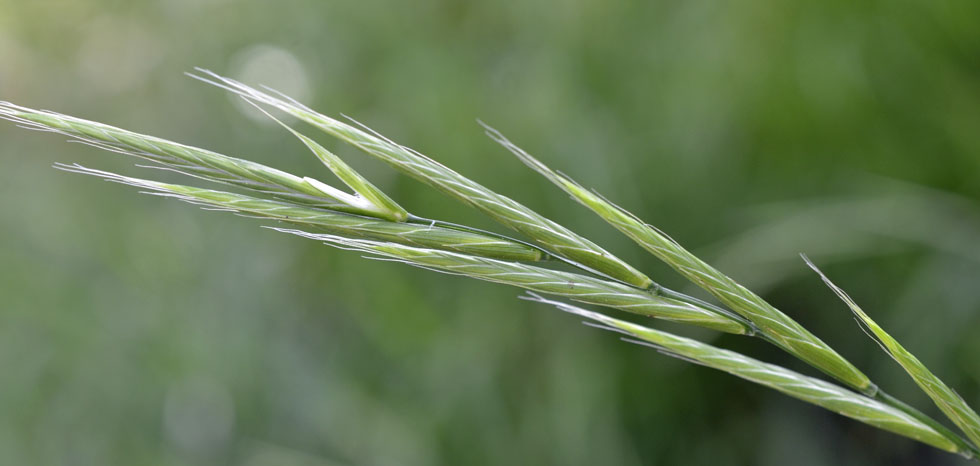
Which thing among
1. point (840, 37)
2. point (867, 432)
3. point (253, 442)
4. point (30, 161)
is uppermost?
point (840, 37)

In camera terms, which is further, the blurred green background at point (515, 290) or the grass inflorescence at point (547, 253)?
the blurred green background at point (515, 290)

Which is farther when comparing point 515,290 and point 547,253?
point 515,290

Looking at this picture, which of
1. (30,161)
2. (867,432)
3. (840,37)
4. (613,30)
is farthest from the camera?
(30,161)

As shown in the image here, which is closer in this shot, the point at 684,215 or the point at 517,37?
the point at 684,215

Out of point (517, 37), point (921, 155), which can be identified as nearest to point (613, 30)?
point (517, 37)

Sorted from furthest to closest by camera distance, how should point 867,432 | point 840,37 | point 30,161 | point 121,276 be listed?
1. point 30,161
2. point 121,276
3. point 840,37
4. point 867,432

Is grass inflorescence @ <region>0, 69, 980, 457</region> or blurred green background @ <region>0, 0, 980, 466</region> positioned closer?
grass inflorescence @ <region>0, 69, 980, 457</region>

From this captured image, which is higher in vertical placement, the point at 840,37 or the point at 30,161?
the point at 840,37

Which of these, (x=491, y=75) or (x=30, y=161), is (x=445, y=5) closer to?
(x=491, y=75)
